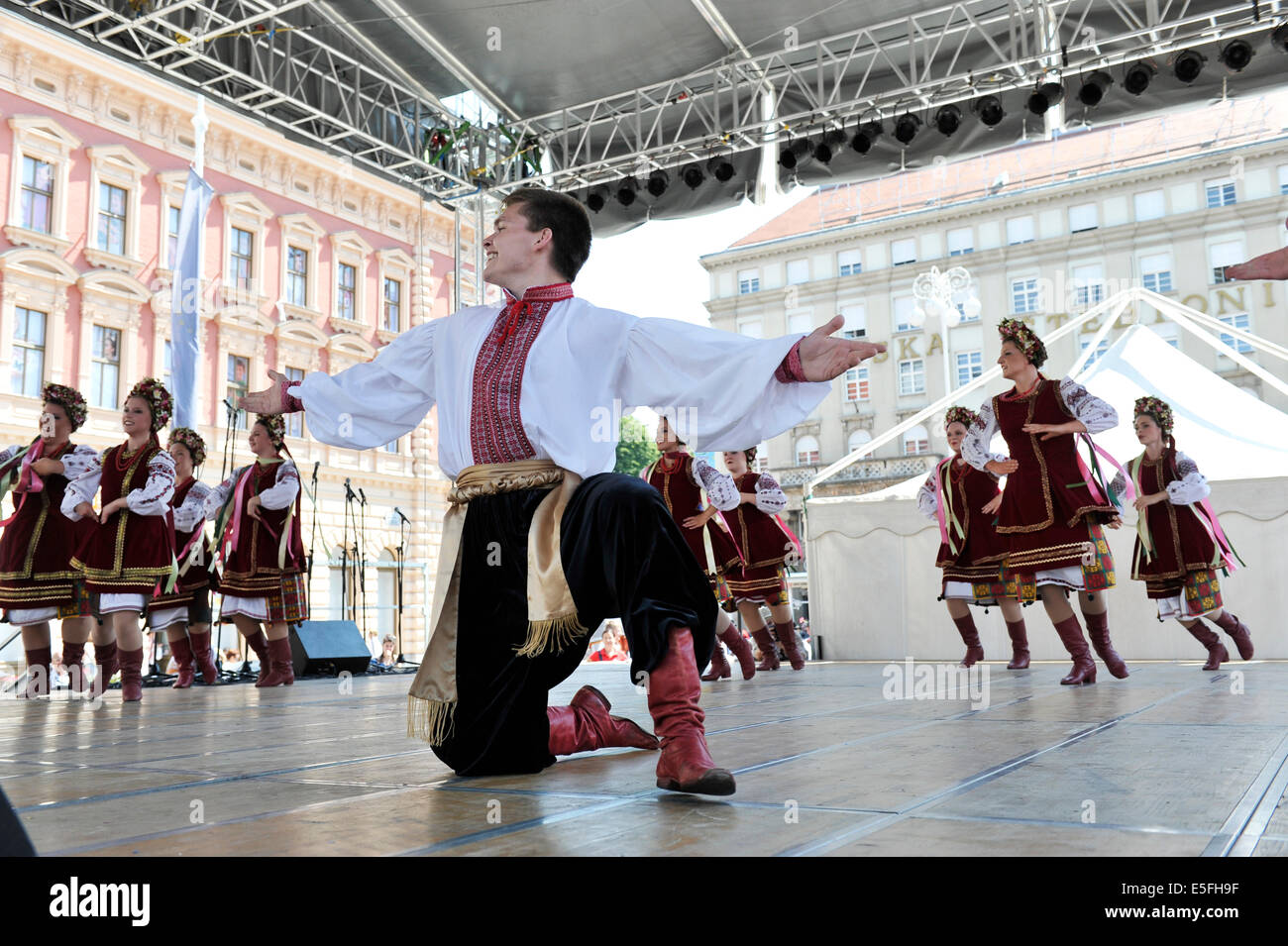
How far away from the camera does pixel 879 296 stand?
37.8 m

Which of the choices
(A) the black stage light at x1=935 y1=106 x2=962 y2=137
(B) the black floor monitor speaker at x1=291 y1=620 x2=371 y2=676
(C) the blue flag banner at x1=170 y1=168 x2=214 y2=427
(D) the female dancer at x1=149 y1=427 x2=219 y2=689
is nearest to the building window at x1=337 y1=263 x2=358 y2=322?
(C) the blue flag banner at x1=170 y1=168 x2=214 y2=427

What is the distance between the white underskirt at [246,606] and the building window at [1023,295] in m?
33.0

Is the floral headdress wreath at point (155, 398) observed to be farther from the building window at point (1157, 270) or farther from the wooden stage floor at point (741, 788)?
the building window at point (1157, 270)

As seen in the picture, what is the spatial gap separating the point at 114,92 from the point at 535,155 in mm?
9387

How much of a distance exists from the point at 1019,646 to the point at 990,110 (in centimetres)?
507

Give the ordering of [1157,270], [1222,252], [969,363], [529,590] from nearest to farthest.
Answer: [529,590] < [1222,252] < [1157,270] < [969,363]

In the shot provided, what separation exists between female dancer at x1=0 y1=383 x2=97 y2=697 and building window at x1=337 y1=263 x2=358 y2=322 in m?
15.8

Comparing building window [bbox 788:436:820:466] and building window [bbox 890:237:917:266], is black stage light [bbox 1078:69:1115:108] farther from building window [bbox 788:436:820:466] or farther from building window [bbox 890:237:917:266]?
building window [bbox 788:436:820:466]

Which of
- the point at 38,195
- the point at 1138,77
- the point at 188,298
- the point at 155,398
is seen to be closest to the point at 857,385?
the point at 38,195

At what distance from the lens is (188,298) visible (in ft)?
44.5

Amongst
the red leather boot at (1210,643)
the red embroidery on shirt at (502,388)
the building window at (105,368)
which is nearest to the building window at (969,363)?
the building window at (105,368)

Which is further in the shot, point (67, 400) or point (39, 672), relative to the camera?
point (39, 672)

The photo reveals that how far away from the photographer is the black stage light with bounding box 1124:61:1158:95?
898cm

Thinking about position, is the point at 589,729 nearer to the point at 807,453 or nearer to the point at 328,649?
the point at 328,649
